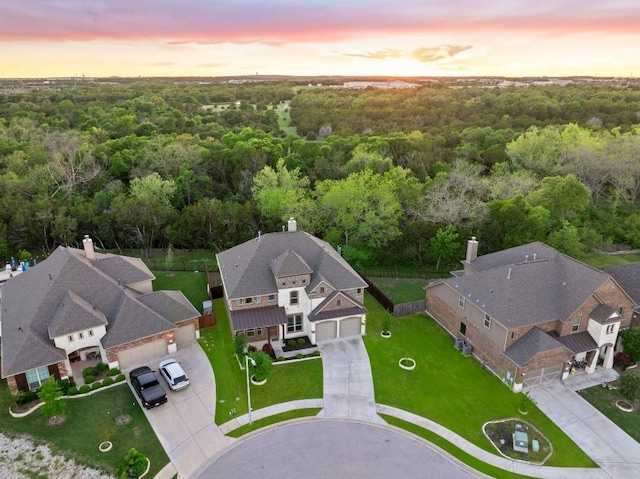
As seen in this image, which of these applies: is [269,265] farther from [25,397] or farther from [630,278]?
[630,278]

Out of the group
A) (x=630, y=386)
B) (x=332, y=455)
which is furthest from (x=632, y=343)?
(x=332, y=455)

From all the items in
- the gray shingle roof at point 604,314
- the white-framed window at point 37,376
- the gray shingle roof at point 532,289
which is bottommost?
the white-framed window at point 37,376

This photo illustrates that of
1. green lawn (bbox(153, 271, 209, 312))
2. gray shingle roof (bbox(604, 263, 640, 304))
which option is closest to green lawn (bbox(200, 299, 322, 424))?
green lawn (bbox(153, 271, 209, 312))

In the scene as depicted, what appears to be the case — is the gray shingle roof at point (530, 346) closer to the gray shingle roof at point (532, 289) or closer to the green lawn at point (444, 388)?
the gray shingle roof at point (532, 289)

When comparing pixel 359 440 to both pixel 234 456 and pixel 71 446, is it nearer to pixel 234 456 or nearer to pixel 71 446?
pixel 234 456

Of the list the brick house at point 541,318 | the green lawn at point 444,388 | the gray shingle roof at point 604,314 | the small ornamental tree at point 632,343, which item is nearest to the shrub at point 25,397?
the green lawn at point 444,388
